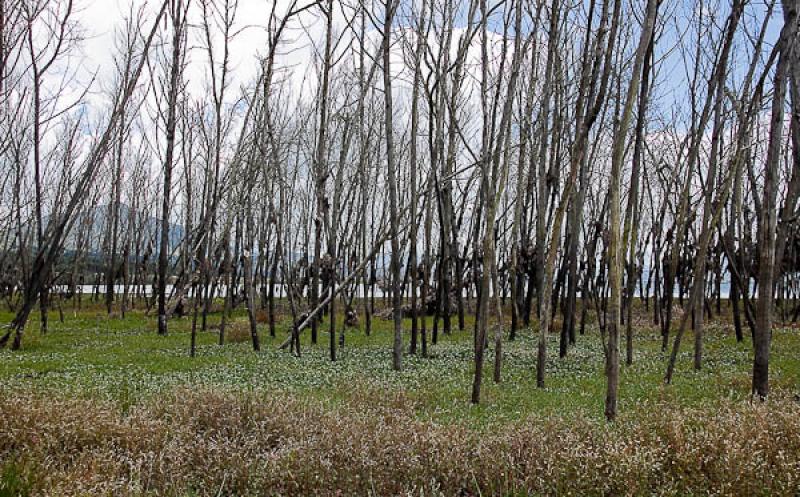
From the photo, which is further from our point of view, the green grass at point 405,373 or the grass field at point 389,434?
the green grass at point 405,373

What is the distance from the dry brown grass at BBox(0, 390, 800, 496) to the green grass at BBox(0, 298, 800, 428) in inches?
49.1

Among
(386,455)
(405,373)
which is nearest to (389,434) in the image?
(386,455)

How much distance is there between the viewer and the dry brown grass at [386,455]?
4906 mm

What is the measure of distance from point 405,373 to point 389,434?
534 cm

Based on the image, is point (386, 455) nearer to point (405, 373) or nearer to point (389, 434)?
point (389, 434)

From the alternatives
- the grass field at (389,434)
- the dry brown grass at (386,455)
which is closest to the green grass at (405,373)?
the grass field at (389,434)

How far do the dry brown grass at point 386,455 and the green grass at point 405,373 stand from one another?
4.09 ft

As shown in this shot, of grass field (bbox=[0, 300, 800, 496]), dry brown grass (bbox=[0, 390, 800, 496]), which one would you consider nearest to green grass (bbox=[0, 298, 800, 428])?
grass field (bbox=[0, 300, 800, 496])

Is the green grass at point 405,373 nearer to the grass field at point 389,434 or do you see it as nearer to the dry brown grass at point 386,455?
the grass field at point 389,434

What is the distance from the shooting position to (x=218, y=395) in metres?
7.02

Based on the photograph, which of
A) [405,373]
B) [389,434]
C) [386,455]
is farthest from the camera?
[405,373]

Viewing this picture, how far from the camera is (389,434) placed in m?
5.72

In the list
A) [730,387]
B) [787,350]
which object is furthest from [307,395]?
[787,350]

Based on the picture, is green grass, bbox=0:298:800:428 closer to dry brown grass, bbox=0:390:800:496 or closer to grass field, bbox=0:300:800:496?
grass field, bbox=0:300:800:496
